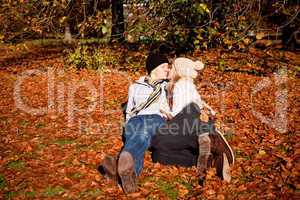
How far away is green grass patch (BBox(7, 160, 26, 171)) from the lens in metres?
5.74

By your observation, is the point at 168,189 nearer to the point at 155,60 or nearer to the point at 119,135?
the point at 155,60

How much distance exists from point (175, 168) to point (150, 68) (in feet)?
5.47

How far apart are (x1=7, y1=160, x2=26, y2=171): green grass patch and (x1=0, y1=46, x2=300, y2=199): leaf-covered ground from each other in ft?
0.05

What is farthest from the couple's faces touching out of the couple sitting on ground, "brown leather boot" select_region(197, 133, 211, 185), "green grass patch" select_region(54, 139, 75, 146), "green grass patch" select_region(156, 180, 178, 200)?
"green grass patch" select_region(54, 139, 75, 146)

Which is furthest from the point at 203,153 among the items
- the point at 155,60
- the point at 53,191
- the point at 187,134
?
the point at 53,191

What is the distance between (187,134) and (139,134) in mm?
709

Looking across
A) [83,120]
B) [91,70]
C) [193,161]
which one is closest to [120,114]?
Answer: [83,120]

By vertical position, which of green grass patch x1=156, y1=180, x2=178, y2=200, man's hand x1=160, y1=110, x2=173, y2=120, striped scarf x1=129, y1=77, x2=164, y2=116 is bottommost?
green grass patch x1=156, y1=180, x2=178, y2=200

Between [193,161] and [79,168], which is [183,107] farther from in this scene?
[79,168]

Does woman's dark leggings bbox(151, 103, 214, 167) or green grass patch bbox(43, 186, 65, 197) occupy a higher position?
woman's dark leggings bbox(151, 103, 214, 167)

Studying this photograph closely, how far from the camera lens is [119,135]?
6.95 meters

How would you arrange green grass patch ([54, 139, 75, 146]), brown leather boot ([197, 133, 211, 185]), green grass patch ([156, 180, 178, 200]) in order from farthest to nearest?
green grass patch ([54, 139, 75, 146]), brown leather boot ([197, 133, 211, 185]), green grass patch ([156, 180, 178, 200])

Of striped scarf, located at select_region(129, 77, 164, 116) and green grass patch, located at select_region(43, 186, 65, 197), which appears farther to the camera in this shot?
striped scarf, located at select_region(129, 77, 164, 116)

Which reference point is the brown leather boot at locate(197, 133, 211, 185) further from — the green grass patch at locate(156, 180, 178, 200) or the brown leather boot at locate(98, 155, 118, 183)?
the brown leather boot at locate(98, 155, 118, 183)
